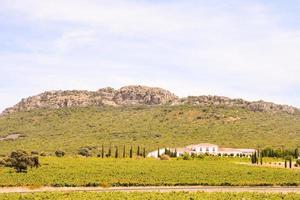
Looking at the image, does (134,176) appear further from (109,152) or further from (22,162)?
(109,152)

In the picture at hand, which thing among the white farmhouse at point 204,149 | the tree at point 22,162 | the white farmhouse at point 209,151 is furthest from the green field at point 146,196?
the white farmhouse at point 204,149

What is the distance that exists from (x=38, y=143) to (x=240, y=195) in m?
128

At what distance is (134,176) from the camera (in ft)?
247

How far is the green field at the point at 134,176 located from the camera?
68875 millimetres

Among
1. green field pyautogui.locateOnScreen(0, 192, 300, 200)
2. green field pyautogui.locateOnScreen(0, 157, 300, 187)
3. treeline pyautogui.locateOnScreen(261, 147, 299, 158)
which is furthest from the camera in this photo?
treeline pyautogui.locateOnScreen(261, 147, 299, 158)

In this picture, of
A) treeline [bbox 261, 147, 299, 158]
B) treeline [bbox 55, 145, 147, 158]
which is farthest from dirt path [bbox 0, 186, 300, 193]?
treeline [bbox 261, 147, 299, 158]

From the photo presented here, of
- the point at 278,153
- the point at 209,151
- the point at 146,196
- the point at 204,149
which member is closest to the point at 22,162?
the point at 146,196

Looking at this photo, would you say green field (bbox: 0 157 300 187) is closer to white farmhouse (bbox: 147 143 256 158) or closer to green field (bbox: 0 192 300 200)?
green field (bbox: 0 192 300 200)

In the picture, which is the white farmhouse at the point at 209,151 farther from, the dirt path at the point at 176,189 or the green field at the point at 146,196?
the green field at the point at 146,196

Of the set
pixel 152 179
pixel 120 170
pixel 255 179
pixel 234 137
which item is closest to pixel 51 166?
pixel 120 170

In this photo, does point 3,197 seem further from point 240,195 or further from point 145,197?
point 240,195

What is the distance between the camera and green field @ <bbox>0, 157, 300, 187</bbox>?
68.9 meters

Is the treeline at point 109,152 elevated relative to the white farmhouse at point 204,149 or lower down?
lower down

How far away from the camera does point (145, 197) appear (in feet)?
160
